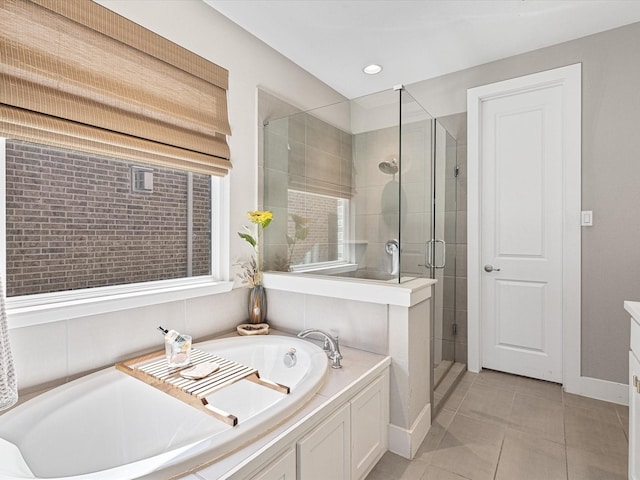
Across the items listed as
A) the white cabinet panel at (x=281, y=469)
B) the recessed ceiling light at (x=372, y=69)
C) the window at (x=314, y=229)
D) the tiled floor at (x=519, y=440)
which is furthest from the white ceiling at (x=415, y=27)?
the tiled floor at (x=519, y=440)

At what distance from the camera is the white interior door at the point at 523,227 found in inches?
99.0

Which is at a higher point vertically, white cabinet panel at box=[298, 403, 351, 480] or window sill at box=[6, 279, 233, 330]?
window sill at box=[6, 279, 233, 330]

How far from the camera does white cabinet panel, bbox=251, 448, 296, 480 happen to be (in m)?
1.07

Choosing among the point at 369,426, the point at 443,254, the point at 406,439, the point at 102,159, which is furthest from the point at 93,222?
the point at 443,254

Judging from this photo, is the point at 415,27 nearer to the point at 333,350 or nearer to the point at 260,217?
the point at 260,217

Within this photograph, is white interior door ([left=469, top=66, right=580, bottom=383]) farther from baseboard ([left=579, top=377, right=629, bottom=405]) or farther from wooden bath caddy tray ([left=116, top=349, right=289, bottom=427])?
wooden bath caddy tray ([left=116, top=349, right=289, bottom=427])

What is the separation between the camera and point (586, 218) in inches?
93.1

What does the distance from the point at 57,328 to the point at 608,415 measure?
121 inches

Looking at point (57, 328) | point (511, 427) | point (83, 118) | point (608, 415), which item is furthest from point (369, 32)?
point (608, 415)

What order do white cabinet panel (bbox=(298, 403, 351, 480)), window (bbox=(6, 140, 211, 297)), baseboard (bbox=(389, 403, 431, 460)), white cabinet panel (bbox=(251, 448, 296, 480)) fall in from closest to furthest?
white cabinet panel (bbox=(251, 448, 296, 480)) → white cabinet panel (bbox=(298, 403, 351, 480)) → window (bbox=(6, 140, 211, 297)) → baseboard (bbox=(389, 403, 431, 460))

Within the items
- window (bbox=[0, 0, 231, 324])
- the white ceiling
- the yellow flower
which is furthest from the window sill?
the white ceiling

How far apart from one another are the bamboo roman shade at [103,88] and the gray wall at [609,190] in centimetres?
248

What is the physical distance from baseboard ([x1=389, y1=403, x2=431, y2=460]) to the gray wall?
143 centimetres

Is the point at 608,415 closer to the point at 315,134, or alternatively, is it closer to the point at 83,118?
the point at 315,134
